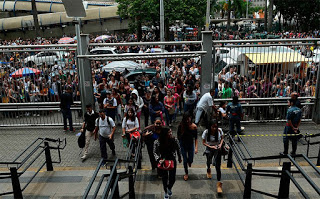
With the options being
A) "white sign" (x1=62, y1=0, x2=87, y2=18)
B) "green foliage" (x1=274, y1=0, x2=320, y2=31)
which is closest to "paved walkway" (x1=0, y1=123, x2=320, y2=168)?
"white sign" (x1=62, y1=0, x2=87, y2=18)

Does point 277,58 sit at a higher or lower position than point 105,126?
higher

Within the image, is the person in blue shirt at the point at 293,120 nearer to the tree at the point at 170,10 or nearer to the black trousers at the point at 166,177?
the black trousers at the point at 166,177

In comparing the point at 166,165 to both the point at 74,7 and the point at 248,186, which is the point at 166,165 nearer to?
the point at 248,186

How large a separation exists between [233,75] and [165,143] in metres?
5.22

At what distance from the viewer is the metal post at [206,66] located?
32.8ft

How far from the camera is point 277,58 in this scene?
1030cm

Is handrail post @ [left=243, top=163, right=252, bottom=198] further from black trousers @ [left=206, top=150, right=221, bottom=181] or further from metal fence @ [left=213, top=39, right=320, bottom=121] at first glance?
Answer: metal fence @ [left=213, top=39, right=320, bottom=121]

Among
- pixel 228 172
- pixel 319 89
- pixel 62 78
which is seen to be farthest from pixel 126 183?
pixel 319 89

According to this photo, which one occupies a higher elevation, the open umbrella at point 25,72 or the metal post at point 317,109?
the open umbrella at point 25,72

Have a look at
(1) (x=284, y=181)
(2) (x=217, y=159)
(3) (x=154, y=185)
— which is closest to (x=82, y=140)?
(3) (x=154, y=185)

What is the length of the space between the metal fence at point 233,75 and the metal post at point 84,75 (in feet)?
0.86

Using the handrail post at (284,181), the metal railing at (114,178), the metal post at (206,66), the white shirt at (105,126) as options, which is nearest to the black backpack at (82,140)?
the white shirt at (105,126)

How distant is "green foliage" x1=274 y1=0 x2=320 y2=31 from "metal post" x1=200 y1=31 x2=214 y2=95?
36.5m

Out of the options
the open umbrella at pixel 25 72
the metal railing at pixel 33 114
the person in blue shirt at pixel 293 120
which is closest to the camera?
the person in blue shirt at pixel 293 120
